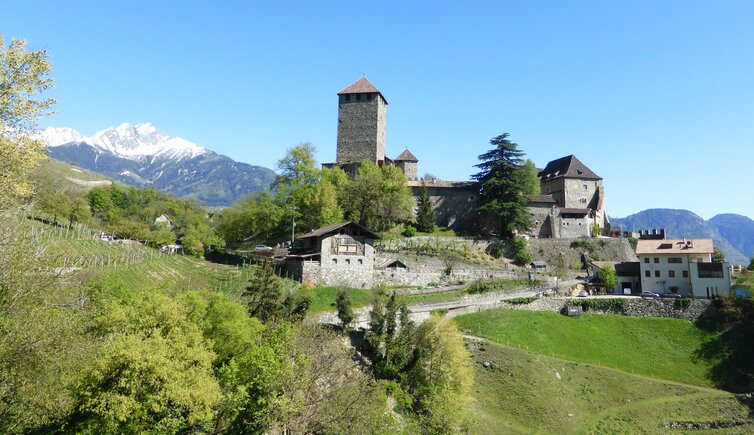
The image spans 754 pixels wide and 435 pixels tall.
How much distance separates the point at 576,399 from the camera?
108 ft

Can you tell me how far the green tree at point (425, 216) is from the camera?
61.2m

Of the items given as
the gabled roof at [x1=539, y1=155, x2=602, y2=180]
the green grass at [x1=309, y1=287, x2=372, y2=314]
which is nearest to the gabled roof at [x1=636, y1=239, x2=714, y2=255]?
the gabled roof at [x1=539, y1=155, x2=602, y2=180]

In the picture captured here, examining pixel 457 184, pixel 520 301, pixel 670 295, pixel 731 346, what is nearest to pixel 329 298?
pixel 520 301

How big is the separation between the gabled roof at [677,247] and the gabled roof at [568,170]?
20.7 metres

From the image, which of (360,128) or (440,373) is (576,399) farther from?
(360,128)

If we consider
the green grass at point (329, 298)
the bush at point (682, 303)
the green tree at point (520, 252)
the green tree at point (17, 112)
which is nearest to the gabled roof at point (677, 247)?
the bush at point (682, 303)

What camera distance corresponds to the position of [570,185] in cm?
7069

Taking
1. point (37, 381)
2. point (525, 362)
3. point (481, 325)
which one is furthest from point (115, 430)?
point (481, 325)

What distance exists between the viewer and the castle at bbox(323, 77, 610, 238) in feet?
213

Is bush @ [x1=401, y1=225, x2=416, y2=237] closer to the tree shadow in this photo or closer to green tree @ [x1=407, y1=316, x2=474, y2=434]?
green tree @ [x1=407, y1=316, x2=474, y2=434]

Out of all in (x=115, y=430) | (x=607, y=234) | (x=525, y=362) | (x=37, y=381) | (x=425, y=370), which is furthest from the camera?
(x=607, y=234)

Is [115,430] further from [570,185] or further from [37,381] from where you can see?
[570,185]

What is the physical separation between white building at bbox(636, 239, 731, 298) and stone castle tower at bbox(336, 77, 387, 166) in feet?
120

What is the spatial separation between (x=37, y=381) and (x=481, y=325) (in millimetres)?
33413
